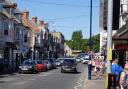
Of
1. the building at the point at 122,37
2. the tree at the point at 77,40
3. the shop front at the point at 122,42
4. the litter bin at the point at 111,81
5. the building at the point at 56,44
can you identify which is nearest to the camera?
the litter bin at the point at 111,81

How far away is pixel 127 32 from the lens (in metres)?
21.6

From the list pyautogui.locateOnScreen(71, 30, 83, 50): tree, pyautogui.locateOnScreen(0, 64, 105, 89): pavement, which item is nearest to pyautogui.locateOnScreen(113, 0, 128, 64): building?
pyautogui.locateOnScreen(0, 64, 105, 89): pavement

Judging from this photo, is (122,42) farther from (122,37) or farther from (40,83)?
(40,83)

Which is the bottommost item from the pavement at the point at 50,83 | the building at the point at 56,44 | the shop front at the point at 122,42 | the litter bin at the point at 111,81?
the pavement at the point at 50,83

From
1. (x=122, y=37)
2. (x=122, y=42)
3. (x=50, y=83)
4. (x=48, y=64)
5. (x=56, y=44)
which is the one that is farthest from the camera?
(x=56, y=44)

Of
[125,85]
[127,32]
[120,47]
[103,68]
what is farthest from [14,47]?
[125,85]

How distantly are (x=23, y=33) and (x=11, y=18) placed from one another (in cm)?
Result: 1279

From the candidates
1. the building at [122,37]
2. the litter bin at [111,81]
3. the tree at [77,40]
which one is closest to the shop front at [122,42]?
the building at [122,37]

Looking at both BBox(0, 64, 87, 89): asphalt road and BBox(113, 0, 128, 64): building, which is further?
BBox(0, 64, 87, 89): asphalt road

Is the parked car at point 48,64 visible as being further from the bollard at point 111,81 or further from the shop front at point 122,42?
the bollard at point 111,81

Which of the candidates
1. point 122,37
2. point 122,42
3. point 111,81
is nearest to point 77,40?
point 122,42

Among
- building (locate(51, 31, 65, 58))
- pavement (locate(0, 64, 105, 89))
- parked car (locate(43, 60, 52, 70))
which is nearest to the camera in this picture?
pavement (locate(0, 64, 105, 89))

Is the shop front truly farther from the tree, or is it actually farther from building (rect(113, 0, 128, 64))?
the tree

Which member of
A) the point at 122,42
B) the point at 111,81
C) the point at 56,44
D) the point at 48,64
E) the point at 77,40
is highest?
the point at 77,40
